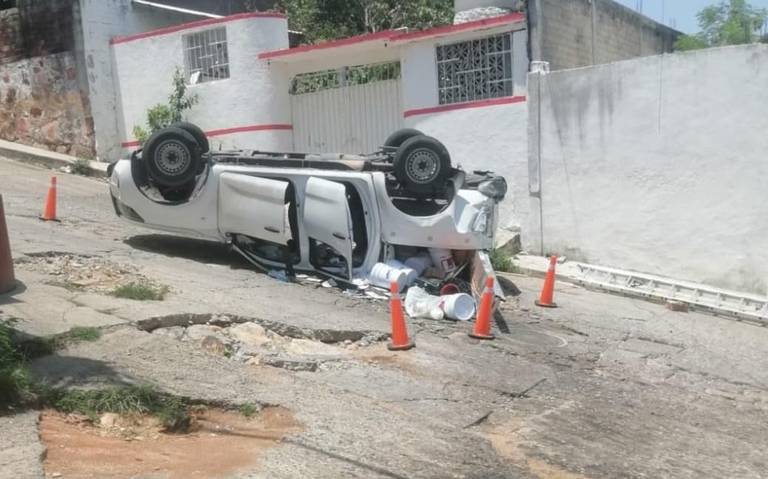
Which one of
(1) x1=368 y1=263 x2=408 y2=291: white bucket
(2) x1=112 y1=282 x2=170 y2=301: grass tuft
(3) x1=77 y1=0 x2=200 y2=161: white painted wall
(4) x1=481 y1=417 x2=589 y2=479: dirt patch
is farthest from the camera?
(3) x1=77 y1=0 x2=200 y2=161: white painted wall

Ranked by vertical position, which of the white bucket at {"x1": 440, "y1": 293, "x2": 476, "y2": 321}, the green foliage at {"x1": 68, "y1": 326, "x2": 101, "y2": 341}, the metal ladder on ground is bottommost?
the metal ladder on ground

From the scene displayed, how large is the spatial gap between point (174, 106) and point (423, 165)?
822 cm

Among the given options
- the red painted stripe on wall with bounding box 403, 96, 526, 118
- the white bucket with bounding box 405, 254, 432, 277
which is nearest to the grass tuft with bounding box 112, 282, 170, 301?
the white bucket with bounding box 405, 254, 432, 277

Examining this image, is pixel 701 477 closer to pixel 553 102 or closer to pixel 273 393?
pixel 273 393

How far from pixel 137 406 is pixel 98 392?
32 cm

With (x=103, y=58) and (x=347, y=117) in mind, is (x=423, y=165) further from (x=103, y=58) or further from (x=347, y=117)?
(x=103, y=58)

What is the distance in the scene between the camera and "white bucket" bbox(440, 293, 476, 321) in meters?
8.80

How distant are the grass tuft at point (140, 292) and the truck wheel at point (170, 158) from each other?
2.24m

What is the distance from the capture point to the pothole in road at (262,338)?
6941 mm

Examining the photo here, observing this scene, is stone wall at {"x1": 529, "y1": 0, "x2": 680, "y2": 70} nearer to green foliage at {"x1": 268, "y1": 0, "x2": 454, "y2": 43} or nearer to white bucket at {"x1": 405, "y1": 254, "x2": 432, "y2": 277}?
green foliage at {"x1": 268, "y1": 0, "x2": 454, "y2": 43}

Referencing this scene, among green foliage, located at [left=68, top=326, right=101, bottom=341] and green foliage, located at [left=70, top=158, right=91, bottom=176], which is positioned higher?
green foliage, located at [left=70, top=158, right=91, bottom=176]

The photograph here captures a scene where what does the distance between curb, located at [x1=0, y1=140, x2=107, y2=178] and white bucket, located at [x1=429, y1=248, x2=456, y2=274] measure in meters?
9.22

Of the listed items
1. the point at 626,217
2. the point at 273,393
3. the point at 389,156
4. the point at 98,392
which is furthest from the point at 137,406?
the point at 626,217

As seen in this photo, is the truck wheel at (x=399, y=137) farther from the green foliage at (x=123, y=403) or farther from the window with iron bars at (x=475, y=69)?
the green foliage at (x=123, y=403)
